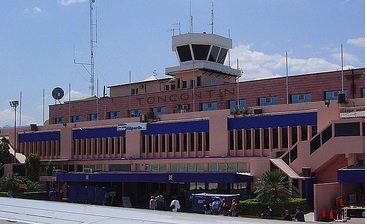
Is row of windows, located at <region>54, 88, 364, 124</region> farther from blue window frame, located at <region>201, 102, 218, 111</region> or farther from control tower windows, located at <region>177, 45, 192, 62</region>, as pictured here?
control tower windows, located at <region>177, 45, 192, 62</region>

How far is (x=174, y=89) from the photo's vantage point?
2336 inches

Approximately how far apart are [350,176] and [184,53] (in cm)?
3163

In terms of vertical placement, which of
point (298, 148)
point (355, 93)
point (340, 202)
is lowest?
point (340, 202)

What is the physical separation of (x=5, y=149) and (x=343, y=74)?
33715mm

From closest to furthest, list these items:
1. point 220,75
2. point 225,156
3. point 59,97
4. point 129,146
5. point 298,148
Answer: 1. point 298,148
2. point 225,156
3. point 129,146
4. point 220,75
5. point 59,97

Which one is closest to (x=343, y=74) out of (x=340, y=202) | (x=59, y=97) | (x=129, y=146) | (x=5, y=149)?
(x=340, y=202)

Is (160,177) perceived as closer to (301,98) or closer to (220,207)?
(220,207)

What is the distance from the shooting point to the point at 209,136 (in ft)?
146

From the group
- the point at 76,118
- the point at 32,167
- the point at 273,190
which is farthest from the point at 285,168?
the point at 76,118

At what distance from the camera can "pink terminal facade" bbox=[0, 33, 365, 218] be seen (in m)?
35.1

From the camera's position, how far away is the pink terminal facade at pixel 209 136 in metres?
35.1

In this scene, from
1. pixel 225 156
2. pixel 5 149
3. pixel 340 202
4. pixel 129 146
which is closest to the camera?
pixel 340 202

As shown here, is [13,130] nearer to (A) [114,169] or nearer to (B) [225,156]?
(A) [114,169]

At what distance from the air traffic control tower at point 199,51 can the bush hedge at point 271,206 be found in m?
28.2
